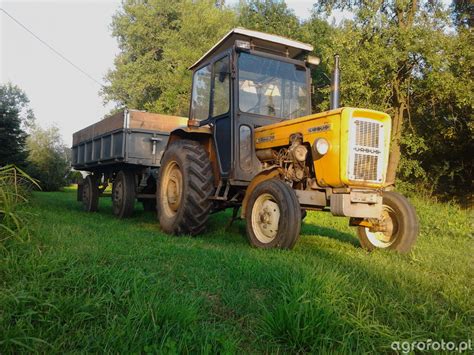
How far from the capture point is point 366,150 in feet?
16.0

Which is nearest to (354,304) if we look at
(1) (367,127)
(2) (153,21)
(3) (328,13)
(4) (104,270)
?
(4) (104,270)

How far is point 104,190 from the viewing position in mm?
10641

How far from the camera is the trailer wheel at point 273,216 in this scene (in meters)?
4.60

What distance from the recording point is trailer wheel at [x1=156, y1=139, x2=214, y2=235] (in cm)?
576

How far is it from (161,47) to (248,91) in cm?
2639

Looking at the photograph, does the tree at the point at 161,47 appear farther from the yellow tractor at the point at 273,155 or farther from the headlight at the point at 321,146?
the headlight at the point at 321,146

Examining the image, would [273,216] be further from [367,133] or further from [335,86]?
[335,86]

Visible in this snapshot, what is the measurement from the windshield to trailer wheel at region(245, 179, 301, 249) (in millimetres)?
1379

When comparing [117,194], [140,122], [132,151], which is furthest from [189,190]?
[117,194]

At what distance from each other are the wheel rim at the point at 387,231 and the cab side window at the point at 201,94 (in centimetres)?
305

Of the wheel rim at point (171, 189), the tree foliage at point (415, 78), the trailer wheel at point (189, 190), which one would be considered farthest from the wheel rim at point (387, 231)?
the tree foliage at point (415, 78)

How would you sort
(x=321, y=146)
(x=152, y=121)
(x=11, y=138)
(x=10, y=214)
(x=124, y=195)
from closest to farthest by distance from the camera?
(x=10, y=214) < (x=321, y=146) < (x=124, y=195) < (x=152, y=121) < (x=11, y=138)

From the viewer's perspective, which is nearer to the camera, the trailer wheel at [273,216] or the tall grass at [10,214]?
the tall grass at [10,214]

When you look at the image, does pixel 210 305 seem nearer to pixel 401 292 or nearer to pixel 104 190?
pixel 401 292
